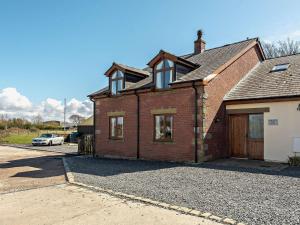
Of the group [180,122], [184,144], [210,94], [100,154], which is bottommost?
[100,154]

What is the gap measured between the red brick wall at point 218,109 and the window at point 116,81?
240 inches

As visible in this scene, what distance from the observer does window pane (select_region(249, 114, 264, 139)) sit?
13117mm

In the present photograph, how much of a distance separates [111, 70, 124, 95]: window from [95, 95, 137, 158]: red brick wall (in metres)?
0.62

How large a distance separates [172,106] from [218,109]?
2.43 meters

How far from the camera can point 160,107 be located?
14.1 meters

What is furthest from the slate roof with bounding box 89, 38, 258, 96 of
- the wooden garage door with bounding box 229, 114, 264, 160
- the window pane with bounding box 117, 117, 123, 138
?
the wooden garage door with bounding box 229, 114, 264, 160

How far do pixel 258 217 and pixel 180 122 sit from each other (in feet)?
26.9

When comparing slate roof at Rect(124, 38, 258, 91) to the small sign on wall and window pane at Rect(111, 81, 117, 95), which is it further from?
the small sign on wall

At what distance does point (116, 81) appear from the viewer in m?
17.0

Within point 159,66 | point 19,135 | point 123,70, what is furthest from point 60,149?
point 19,135

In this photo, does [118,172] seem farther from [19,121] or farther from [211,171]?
[19,121]

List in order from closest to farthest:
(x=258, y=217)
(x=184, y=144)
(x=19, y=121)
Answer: (x=258, y=217)
(x=184, y=144)
(x=19, y=121)

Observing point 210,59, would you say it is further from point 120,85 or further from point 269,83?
Result: point 120,85

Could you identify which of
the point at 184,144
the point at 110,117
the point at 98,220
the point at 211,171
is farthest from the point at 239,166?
the point at 110,117
